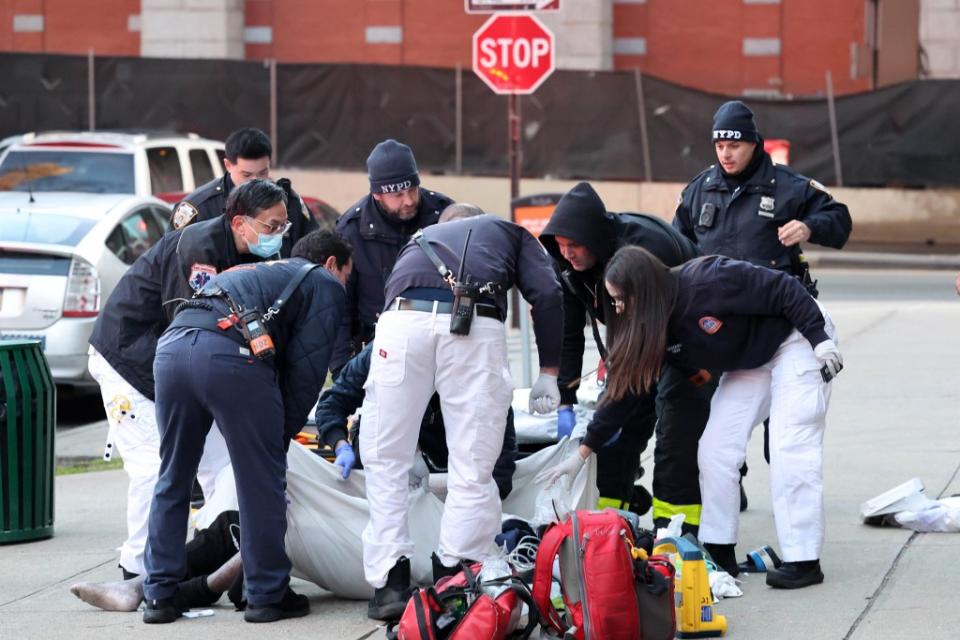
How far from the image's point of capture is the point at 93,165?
1587cm

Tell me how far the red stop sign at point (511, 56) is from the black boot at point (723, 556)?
25.3 ft

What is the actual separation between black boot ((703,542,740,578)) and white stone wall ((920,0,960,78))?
2227cm

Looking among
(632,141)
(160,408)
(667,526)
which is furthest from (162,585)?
(632,141)

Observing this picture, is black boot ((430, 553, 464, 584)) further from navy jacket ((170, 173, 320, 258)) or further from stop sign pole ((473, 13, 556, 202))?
stop sign pole ((473, 13, 556, 202))

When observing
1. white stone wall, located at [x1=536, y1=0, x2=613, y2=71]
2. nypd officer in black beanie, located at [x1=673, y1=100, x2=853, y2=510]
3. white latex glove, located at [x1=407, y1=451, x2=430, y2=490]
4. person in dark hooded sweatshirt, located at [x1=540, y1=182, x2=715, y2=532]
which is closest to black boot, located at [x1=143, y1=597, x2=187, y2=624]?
white latex glove, located at [x1=407, y1=451, x2=430, y2=490]

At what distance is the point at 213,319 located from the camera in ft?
20.7

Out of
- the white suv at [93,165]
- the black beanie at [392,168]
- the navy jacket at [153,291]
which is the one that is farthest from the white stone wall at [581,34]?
the navy jacket at [153,291]

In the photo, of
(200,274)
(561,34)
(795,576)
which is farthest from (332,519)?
(561,34)

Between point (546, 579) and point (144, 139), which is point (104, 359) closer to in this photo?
point (546, 579)

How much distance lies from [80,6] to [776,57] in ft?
40.5

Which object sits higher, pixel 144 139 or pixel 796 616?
pixel 144 139

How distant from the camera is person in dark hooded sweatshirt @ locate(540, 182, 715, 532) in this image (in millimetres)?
6777

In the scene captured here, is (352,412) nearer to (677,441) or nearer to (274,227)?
(274,227)

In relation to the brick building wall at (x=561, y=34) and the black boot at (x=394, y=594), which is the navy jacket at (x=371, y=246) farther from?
the brick building wall at (x=561, y=34)
